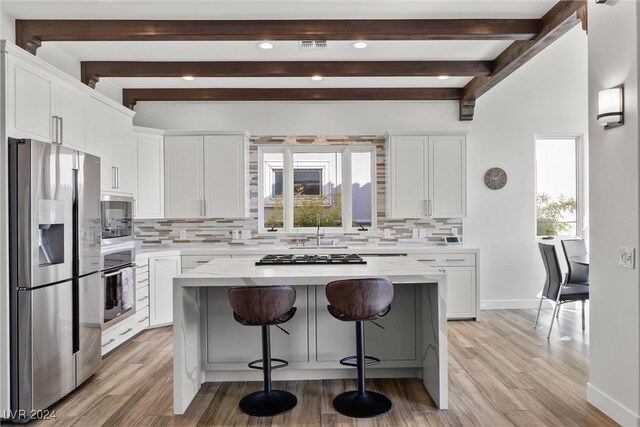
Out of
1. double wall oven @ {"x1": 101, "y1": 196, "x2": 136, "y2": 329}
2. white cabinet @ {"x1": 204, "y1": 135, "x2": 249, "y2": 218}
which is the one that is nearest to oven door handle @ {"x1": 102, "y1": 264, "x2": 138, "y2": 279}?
double wall oven @ {"x1": 101, "y1": 196, "x2": 136, "y2": 329}

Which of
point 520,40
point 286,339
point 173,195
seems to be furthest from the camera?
point 173,195

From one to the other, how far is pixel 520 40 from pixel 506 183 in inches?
92.0

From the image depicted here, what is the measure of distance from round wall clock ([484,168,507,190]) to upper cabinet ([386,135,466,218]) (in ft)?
1.68

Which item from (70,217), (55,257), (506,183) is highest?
(506,183)

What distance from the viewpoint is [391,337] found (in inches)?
124

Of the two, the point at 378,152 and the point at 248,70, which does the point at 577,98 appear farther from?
the point at 248,70

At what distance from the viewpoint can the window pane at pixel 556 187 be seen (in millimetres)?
5699

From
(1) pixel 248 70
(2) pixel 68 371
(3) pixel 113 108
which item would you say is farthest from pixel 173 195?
(2) pixel 68 371

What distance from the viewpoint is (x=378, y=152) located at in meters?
5.59

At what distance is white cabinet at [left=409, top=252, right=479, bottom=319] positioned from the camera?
16.3 ft

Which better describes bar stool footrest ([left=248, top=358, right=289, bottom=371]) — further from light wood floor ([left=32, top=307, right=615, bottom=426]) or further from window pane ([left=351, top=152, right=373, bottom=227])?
window pane ([left=351, top=152, right=373, bottom=227])

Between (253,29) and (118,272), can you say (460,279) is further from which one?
(118,272)

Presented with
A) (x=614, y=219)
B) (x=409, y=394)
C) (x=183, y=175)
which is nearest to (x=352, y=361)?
(x=409, y=394)

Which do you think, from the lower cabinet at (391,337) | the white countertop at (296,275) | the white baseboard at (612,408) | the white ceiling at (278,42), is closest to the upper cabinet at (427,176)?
the white ceiling at (278,42)
